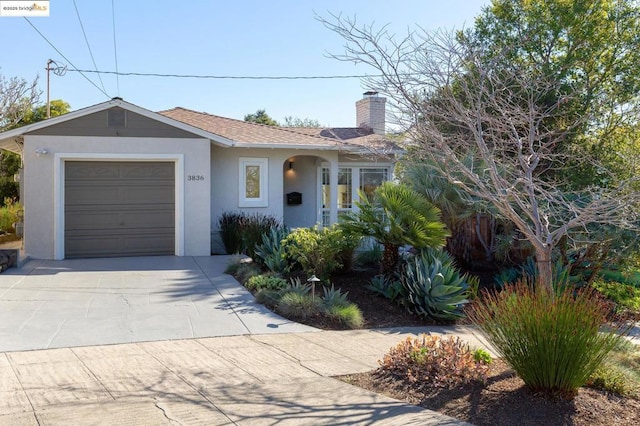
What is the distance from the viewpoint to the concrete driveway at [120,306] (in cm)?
766

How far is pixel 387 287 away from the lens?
10305 millimetres

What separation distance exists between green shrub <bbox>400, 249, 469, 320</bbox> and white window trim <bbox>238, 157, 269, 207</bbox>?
285 inches

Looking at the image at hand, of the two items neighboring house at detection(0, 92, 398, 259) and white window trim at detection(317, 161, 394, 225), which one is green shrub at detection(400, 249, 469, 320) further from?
white window trim at detection(317, 161, 394, 225)

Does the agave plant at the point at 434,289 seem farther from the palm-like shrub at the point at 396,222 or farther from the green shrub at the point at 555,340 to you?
the green shrub at the point at 555,340

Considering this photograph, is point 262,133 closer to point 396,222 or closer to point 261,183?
point 261,183

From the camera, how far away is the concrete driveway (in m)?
7.66

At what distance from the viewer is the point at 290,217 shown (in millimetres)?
18266

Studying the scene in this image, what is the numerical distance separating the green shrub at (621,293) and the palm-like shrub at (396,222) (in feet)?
13.7

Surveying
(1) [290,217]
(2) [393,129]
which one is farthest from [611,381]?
(1) [290,217]

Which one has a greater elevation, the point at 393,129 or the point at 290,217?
the point at 393,129

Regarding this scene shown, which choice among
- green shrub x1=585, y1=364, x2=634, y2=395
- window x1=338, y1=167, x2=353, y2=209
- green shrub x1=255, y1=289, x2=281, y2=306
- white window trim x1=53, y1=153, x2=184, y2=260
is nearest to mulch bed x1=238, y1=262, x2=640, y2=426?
green shrub x1=585, y1=364, x2=634, y2=395

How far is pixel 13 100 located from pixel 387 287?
847 inches

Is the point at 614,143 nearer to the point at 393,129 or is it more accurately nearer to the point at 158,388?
the point at 393,129

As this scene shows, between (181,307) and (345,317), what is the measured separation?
9.09 ft
